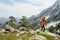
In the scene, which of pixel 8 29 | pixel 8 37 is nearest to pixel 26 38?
pixel 8 37

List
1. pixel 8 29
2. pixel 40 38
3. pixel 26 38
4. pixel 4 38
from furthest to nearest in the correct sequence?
pixel 8 29 < pixel 4 38 < pixel 26 38 < pixel 40 38

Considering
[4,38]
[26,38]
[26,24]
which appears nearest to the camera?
[26,38]

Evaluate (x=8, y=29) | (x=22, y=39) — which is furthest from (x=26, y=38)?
(x=8, y=29)

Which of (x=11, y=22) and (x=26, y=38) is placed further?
(x=11, y=22)

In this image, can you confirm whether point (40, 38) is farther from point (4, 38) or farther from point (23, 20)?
point (23, 20)

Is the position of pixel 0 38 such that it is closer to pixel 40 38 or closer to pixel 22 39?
pixel 22 39

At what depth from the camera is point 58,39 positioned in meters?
46.2

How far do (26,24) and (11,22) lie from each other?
14323 mm

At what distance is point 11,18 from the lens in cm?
16662

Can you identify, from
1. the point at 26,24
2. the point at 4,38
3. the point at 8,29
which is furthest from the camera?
the point at 26,24

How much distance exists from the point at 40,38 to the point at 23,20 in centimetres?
12871

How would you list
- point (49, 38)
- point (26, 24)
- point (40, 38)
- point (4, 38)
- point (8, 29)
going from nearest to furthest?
point (40, 38)
point (49, 38)
point (4, 38)
point (8, 29)
point (26, 24)

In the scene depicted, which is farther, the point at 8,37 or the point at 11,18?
the point at 11,18

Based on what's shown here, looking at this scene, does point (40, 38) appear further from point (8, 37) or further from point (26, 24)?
point (26, 24)
